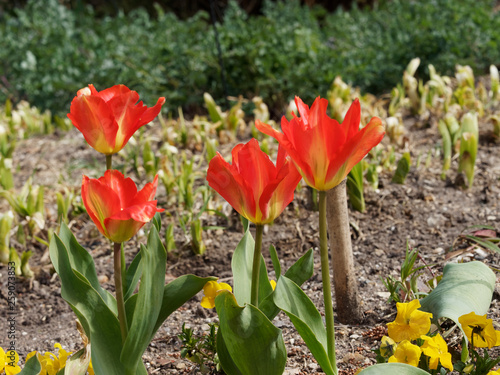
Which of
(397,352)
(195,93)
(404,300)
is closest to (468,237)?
(404,300)

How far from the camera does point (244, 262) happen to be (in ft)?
4.64

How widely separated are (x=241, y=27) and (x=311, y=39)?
552 mm

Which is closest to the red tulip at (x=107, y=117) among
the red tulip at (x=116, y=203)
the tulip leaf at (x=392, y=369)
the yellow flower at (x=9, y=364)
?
the red tulip at (x=116, y=203)

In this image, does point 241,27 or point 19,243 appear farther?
point 241,27

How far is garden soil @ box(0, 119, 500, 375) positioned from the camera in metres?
1.69

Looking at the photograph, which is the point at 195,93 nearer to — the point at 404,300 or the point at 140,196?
the point at 404,300

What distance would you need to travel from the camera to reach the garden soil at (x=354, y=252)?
1.69 metres

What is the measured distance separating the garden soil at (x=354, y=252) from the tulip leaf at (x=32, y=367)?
0.40 meters

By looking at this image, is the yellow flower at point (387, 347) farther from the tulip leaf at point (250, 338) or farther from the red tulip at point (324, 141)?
the red tulip at point (324, 141)

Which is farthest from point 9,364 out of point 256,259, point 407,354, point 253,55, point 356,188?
point 253,55

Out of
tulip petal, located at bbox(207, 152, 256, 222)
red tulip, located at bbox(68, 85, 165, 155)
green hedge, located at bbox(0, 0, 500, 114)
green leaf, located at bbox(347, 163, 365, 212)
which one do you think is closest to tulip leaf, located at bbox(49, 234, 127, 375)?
red tulip, located at bbox(68, 85, 165, 155)

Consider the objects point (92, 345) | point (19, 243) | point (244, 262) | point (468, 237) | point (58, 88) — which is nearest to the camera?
point (92, 345)

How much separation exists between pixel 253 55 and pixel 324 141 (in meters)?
3.15

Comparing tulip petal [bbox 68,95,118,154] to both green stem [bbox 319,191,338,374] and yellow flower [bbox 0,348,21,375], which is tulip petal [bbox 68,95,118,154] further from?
yellow flower [bbox 0,348,21,375]
